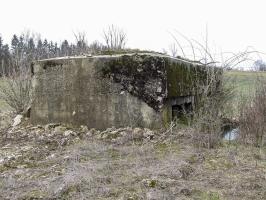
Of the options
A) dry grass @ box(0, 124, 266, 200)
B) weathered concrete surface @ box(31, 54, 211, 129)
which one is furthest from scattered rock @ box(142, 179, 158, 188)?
weathered concrete surface @ box(31, 54, 211, 129)

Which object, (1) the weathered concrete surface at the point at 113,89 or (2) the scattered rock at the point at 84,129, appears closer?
(1) the weathered concrete surface at the point at 113,89

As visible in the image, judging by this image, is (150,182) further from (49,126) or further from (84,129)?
(49,126)

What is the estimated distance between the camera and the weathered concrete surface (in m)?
5.35

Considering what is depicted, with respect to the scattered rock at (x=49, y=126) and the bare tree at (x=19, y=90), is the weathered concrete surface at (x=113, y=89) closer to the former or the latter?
the scattered rock at (x=49, y=126)

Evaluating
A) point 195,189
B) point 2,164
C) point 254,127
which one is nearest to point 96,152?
Result: point 2,164

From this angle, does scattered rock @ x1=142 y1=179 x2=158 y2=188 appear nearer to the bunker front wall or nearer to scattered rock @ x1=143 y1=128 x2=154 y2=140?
scattered rock @ x1=143 y1=128 x2=154 y2=140

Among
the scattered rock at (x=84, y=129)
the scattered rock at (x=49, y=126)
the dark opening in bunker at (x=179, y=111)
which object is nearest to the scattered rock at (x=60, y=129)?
the scattered rock at (x=49, y=126)

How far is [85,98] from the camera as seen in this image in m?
5.64

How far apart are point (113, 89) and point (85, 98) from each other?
476 millimetres

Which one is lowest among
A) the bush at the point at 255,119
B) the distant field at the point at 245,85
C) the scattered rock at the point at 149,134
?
the scattered rock at the point at 149,134

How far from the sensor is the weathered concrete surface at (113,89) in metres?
5.35

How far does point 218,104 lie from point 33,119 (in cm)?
294

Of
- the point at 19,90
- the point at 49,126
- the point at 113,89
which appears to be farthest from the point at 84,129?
the point at 19,90

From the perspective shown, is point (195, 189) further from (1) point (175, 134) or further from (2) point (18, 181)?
(1) point (175, 134)
